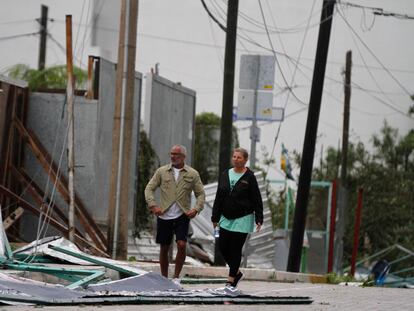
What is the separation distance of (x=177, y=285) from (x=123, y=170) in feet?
18.9

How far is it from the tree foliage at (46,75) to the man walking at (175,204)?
24.6 m

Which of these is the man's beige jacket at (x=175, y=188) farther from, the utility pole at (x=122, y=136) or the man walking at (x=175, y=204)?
the utility pole at (x=122, y=136)

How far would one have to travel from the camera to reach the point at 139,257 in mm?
23688

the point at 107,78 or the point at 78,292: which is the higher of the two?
the point at 107,78

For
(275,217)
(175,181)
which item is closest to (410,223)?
(275,217)

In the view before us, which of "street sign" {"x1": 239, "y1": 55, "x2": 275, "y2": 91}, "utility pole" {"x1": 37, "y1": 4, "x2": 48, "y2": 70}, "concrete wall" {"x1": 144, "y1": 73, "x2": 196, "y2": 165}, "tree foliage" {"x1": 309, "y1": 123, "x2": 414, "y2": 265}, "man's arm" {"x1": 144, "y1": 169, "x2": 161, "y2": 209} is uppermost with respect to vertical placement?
"utility pole" {"x1": 37, "y1": 4, "x2": 48, "y2": 70}

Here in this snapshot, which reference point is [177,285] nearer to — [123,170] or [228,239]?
[228,239]

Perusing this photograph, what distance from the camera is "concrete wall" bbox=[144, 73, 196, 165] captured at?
2489cm

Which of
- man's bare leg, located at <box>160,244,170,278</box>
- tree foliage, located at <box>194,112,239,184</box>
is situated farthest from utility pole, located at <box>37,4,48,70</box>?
man's bare leg, located at <box>160,244,170,278</box>

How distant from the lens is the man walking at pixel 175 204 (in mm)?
15578

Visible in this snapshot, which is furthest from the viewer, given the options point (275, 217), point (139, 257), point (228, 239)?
point (275, 217)

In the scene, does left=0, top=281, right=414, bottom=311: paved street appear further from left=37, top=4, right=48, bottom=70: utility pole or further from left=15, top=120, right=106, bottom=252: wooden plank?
left=37, top=4, right=48, bottom=70: utility pole

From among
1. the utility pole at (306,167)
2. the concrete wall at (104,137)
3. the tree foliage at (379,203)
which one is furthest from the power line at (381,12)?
the tree foliage at (379,203)

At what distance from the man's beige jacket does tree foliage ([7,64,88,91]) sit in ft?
80.7
